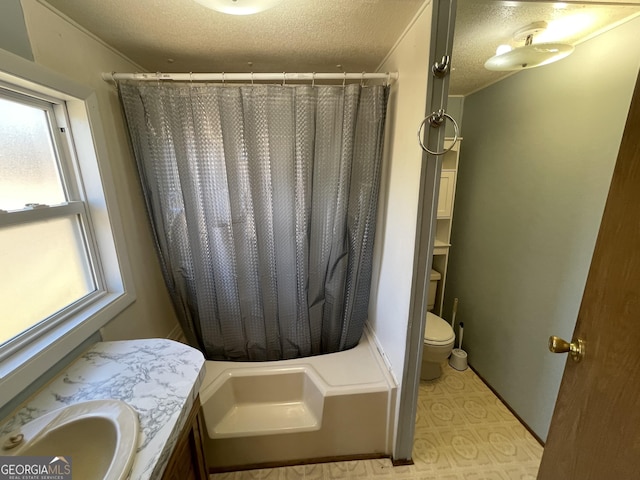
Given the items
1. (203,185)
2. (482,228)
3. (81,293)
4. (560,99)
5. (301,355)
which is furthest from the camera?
(482,228)

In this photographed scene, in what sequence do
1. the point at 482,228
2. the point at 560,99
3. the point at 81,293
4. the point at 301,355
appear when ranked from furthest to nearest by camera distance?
1. the point at 482,228
2. the point at 301,355
3. the point at 560,99
4. the point at 81,293

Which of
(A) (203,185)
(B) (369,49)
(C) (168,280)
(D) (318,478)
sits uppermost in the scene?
(B) (369,49)

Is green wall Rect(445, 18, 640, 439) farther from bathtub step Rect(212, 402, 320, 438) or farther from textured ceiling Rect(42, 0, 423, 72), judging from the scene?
bathtub step Rect(212, 402, 320, 438)

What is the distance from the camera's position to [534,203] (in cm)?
152

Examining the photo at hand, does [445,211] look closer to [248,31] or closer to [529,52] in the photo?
[529,52]

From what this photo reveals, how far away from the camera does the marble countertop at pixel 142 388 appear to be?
689mm

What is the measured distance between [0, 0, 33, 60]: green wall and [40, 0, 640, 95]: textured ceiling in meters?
0.15

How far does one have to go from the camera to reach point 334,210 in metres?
1.50

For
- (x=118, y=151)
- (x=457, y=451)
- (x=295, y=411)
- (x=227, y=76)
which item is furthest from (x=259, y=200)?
(x=457, y=451)

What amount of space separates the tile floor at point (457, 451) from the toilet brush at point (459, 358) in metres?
0.25

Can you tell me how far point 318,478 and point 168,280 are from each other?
4.41 ft

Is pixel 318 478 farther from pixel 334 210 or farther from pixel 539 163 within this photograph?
pixel 539 163

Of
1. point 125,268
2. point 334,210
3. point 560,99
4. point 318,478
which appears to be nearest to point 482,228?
point 560,99

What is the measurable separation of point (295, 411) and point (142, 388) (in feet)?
3.10
